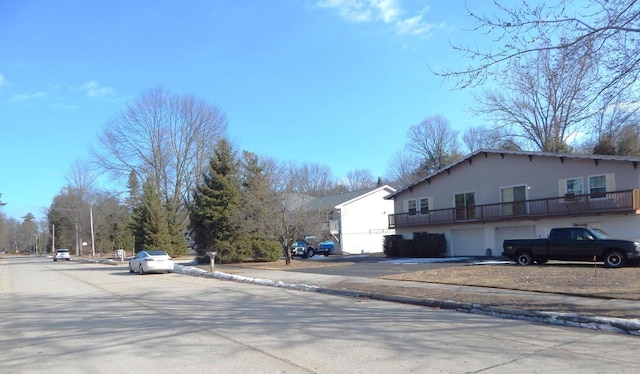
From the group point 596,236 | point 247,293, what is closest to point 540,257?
point 596,236

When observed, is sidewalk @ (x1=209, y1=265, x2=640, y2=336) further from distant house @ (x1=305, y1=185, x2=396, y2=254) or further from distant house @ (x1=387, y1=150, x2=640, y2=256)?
distant house @ (x1=305, y1=185, x2=396, y2=254)

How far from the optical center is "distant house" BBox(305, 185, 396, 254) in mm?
49469

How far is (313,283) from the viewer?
57.6 ft

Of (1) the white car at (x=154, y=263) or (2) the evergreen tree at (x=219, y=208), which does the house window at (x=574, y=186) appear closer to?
(2) the evergreen tree at (x=219, y=208)

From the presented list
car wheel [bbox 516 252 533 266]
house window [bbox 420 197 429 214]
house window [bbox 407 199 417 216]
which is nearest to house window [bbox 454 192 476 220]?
house window [bbox 420 197 429 214]

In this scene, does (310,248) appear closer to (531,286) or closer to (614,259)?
(614,259)

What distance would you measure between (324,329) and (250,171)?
951 inches

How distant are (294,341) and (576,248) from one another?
55.6 feet

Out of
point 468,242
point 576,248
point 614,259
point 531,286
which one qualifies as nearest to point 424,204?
point 468,242

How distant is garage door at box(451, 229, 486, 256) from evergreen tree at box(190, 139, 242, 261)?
16.0 meters

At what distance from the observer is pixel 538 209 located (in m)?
30.7

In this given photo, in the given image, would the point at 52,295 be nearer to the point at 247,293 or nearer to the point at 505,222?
the point at 247,293

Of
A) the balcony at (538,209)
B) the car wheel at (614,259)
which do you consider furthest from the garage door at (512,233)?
the car wheel at (614,259)

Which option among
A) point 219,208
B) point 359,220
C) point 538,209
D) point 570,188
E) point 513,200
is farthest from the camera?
point 359,220
